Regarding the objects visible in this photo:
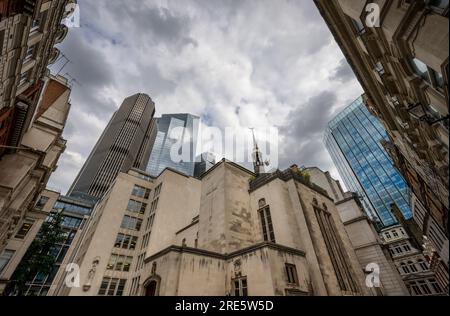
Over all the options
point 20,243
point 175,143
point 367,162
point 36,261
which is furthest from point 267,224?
point 175,143

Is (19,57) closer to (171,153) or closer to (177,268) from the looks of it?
(177,268)

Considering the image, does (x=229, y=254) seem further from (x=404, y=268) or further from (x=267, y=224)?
(x=404, y=268)

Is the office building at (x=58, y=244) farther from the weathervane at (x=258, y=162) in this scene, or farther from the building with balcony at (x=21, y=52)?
the weathervane at (x=258, y=162)

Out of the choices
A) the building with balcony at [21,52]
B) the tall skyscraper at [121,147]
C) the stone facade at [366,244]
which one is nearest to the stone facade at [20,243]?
the building with balcony at [21,52]

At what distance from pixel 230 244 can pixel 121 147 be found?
14389cm

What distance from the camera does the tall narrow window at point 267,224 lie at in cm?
1883

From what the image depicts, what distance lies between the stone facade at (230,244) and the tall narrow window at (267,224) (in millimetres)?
99

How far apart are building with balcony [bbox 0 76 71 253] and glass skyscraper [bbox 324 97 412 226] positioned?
320 feet

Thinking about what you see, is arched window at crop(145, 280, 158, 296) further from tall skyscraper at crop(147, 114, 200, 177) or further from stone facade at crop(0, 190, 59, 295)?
tall skyscraper at crop(147, 114, 200, 177)

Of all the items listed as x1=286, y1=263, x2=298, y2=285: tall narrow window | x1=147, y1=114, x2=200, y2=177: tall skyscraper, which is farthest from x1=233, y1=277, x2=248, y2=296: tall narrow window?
x1=147, y1=114, x2=200, y2=177: tall skyscraper

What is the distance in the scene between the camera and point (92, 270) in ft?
90.3
